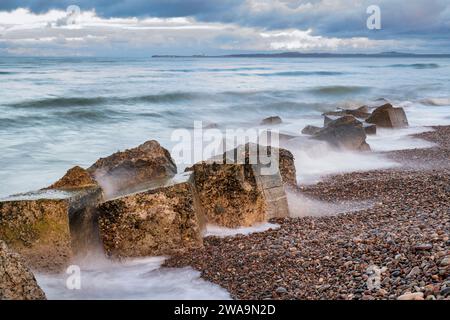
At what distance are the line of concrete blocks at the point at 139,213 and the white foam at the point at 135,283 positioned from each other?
0.41 ft

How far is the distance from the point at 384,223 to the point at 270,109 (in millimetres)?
17829

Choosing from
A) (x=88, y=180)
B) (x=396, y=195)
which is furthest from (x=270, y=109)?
(x=88, y=180)

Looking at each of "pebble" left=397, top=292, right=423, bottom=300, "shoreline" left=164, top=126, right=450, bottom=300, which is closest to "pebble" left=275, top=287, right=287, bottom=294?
"shoreline" left=164, top=126, right=450, bottom=300

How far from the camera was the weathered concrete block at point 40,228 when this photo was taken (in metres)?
4.32

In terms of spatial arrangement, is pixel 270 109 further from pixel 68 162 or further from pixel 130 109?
pixel 68 162

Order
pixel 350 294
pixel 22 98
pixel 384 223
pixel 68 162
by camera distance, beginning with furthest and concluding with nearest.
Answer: pixel 22 98 → pixel 68 162 → pixel 384 223 → pixel 350 294

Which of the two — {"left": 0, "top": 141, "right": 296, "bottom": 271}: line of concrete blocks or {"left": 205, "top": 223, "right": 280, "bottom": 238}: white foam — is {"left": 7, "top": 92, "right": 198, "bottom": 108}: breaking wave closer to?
{"left": 0, "top": 141, "right": 296, "bottom": 271}: line of concrete blocks

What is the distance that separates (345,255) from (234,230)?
154cm

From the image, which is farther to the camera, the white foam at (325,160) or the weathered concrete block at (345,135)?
the weathered concrete block at (345,135)

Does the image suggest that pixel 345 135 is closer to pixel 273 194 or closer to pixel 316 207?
pixel 316 207

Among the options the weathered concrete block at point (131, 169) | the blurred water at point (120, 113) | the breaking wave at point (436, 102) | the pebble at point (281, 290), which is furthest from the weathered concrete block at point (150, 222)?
the breaking wave at point (436, 102)

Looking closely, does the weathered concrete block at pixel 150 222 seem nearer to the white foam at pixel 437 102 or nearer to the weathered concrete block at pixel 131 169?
the weathered concrete block at pixel 131 169
